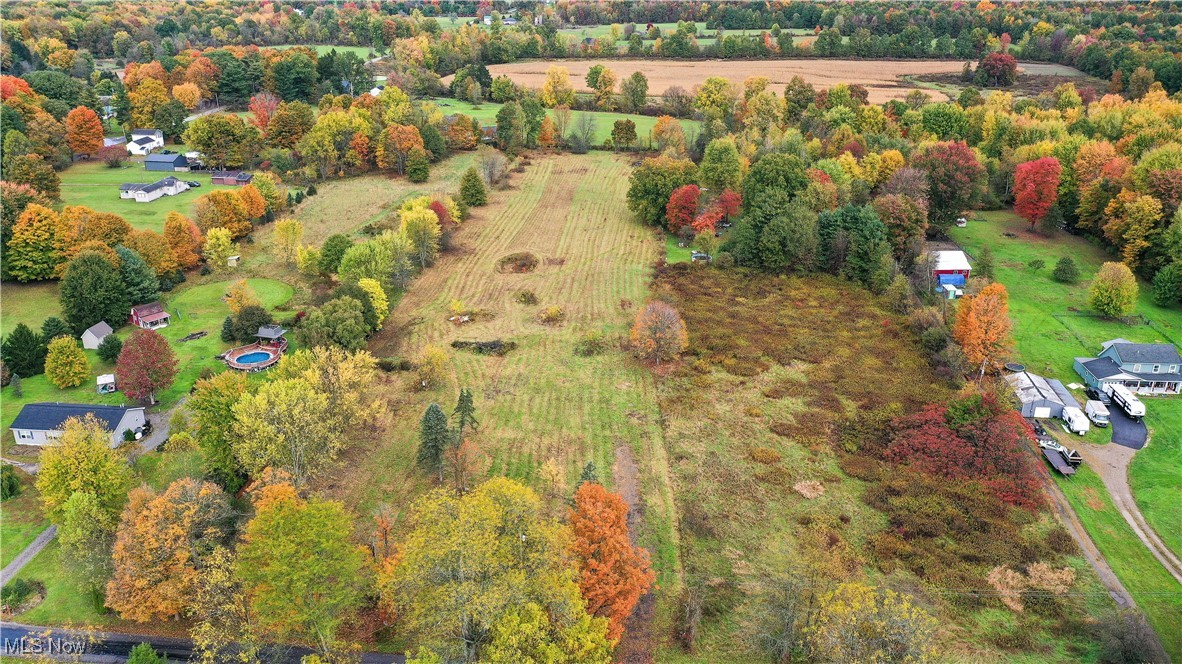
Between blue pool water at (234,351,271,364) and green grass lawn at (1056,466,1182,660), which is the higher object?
green grass lawn at (1056,466,1182,660)

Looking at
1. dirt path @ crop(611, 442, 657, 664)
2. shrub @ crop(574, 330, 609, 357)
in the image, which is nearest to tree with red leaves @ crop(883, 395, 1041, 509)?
dirt path @ crop(611, 442, 657, 664)

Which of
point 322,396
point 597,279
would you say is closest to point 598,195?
point 597,279

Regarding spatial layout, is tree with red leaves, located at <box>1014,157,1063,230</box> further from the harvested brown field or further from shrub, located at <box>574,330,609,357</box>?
the harvested brown field

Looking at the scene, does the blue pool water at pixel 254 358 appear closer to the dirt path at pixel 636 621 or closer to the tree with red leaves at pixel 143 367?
the tree with red leaves at pixel 143 367

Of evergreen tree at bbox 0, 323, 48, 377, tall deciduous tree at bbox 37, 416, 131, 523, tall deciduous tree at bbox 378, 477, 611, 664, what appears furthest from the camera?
evergreen tree at bbox 0, 323, 48, 377

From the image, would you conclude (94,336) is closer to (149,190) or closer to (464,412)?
(464,412)

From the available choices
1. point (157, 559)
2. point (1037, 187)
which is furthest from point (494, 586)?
point (1037, 187)
